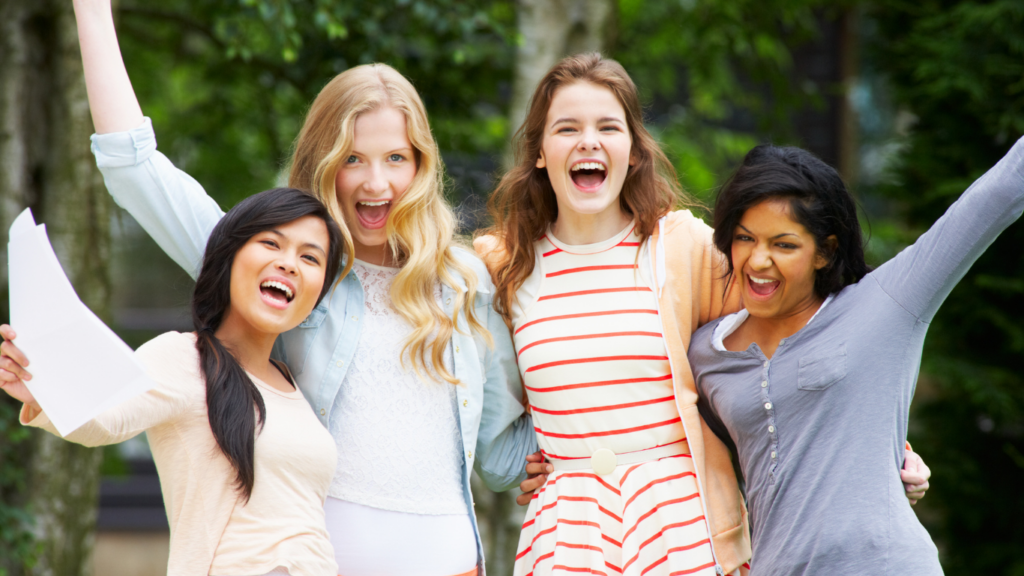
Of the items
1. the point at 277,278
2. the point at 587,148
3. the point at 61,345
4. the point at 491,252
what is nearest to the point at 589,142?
the point at 587,148

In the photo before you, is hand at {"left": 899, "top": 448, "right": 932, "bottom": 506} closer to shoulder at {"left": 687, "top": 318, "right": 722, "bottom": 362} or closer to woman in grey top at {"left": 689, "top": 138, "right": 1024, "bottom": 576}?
woman in grey top at {"left": 689, "top": 138, "right": 1024, "bottom": 576}

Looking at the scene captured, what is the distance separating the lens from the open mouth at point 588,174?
8.25ft

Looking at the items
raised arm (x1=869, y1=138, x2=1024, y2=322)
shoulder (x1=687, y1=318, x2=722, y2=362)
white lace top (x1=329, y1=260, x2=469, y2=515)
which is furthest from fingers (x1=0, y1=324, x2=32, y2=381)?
raised arm (x1=869, y1=138, x2=1024, y2=322)

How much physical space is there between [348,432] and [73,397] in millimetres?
778

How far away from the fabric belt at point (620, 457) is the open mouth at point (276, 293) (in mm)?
881

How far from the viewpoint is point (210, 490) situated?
192 cm

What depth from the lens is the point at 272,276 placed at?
2.12 metres

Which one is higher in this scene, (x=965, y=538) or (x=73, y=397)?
(x=73, y=397)

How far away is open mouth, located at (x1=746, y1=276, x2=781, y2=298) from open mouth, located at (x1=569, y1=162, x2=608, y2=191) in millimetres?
518

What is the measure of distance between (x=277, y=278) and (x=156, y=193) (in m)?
0.37

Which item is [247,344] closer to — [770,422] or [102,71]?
[102,71]

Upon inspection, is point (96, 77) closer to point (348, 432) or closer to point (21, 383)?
point (21, 383)

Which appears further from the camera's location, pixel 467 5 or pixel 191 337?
pixel 467 5

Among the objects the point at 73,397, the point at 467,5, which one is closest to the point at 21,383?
the point at 73,397
